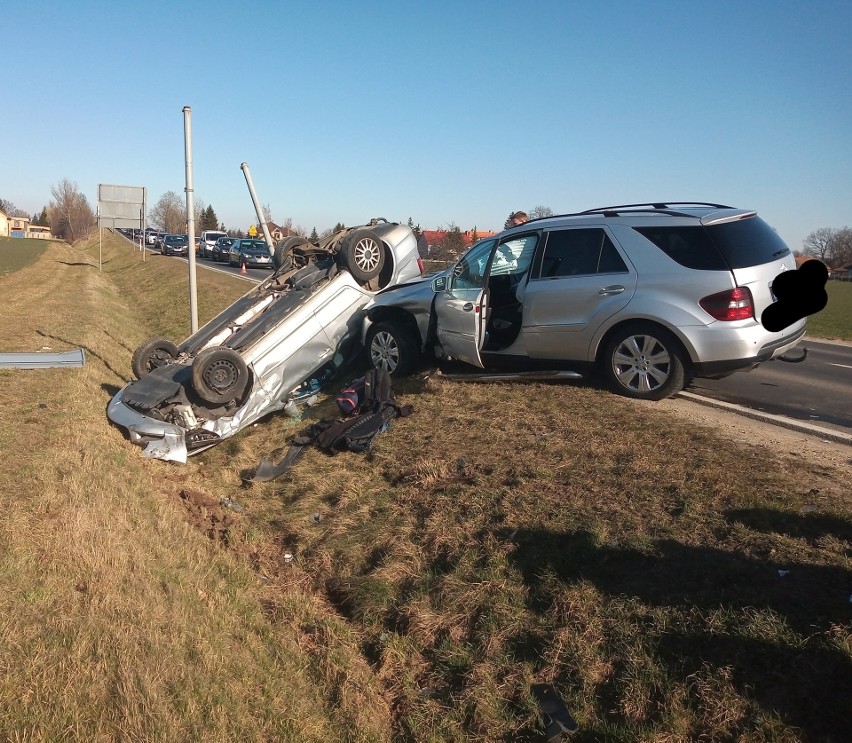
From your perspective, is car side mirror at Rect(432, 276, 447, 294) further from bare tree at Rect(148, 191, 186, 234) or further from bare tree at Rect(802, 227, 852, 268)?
bare tree at Rect(148, 191, 186, 234)

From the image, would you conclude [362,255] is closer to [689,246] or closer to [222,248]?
[689,246]

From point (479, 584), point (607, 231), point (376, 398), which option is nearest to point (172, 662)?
point (479, 584)

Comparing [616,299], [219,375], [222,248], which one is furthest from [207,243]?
[616,299]

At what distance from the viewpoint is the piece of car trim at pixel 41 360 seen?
32.0ft

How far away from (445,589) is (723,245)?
407 cm

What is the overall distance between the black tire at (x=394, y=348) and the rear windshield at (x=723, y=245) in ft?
10.2

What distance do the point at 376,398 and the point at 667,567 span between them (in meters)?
4.15

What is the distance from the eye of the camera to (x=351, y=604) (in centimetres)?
457

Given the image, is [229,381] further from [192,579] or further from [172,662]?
[172,662]

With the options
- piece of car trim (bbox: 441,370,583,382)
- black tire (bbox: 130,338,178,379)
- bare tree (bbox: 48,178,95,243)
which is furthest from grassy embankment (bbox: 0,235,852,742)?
bare tree (bbox: 48,178,95,243)

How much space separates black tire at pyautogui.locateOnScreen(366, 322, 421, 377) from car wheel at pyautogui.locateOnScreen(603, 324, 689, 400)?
96.9 inches

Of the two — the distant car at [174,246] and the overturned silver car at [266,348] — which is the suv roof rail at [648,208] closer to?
the overturned silver car at [266,348]

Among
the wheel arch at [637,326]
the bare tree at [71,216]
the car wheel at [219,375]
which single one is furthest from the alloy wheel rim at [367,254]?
the bare tree at [71,216]

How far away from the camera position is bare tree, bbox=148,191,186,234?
116 m
